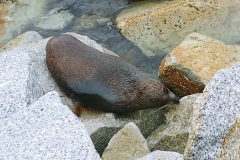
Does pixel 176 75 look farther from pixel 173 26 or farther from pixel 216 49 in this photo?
pixel 173 26

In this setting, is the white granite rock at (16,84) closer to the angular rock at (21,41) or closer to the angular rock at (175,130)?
the angular rock at (175,130)

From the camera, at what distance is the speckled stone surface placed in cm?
236

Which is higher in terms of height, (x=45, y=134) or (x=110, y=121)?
(x=45, y=134)

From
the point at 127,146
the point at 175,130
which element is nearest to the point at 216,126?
the point at 127,146

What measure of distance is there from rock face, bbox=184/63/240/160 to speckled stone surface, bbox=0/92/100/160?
560mm

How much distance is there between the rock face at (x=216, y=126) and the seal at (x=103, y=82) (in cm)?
226

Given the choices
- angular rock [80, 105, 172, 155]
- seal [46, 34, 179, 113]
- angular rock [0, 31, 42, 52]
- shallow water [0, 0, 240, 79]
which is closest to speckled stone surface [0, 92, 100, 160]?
angular rock [80, 105, 172, 155]

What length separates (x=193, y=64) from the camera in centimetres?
523

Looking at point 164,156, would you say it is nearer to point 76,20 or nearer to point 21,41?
point 21,41

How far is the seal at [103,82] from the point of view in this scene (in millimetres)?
4609

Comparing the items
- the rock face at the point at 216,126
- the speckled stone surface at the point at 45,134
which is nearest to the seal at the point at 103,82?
the speckled stone surface at the point at 45,134

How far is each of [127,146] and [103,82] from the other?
2.90 ft

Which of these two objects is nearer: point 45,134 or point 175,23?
point 45,134

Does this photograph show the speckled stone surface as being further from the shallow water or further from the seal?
the shallow water
